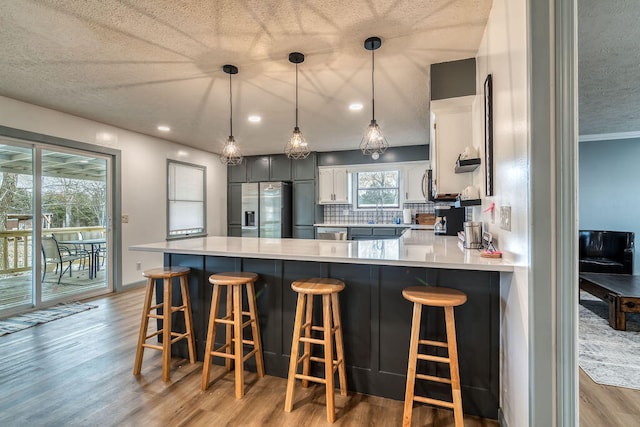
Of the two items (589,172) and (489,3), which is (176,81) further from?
(589,172)

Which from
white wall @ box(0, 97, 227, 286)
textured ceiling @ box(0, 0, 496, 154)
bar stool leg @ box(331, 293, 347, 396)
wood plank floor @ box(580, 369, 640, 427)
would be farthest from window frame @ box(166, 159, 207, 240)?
wood plank floor @ box(580, 369, 640, 427)

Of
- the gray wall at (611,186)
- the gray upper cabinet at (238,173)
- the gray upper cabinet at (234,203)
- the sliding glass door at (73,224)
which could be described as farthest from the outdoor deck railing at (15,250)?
the gray wall at (611,186)

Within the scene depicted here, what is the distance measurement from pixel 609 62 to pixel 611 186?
3227mm

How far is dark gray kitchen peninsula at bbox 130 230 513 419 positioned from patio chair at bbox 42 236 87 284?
7.84 feet

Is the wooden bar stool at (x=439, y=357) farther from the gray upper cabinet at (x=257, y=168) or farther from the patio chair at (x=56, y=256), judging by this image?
the gray upper cabinet at (x=257, y=168)

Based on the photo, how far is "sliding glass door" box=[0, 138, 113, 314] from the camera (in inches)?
140

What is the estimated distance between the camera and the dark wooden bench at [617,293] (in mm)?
2986

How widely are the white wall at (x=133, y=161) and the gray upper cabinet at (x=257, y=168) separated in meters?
1.23

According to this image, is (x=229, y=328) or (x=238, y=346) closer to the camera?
(x=238, y=346)

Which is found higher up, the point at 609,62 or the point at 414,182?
the point at 609,62

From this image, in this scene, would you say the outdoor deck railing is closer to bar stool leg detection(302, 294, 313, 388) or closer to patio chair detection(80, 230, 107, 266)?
patio chair detection(80, 230, 107, 266)

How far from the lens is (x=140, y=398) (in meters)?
2.00

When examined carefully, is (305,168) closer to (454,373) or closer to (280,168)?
(280,168)

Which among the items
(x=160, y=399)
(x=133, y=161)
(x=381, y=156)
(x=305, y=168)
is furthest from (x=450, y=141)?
(x=133, y=161)
